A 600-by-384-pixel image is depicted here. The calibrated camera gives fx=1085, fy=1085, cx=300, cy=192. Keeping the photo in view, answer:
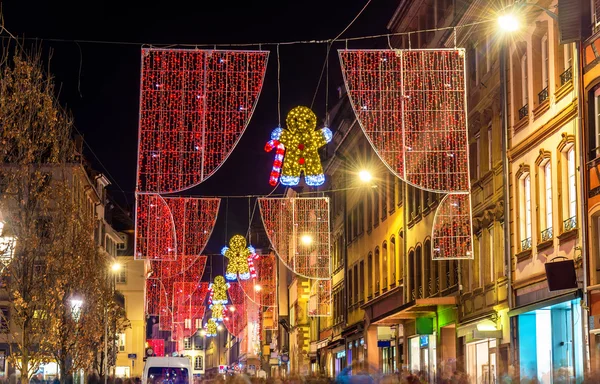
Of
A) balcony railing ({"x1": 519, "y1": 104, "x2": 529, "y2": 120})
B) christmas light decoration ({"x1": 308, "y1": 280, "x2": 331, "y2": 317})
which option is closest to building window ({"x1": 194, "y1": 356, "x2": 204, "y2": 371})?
christmas light decoration ({"x1": 308, "y1": 280, "x2": 331, "y2": 317})

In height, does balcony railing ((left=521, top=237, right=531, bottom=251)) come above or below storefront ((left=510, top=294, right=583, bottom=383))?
above

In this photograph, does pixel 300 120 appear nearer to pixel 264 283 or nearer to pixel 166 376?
pixel 166 376

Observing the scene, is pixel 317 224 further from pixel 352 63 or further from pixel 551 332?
pixel 352 63

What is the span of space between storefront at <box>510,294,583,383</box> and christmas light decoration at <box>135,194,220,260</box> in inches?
443

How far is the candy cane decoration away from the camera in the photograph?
97.9 ft

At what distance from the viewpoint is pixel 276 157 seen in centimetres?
3014

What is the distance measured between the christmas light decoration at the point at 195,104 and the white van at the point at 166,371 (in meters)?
14.9

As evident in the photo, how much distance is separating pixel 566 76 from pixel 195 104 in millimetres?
9001

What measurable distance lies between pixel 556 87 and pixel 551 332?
20.6ft

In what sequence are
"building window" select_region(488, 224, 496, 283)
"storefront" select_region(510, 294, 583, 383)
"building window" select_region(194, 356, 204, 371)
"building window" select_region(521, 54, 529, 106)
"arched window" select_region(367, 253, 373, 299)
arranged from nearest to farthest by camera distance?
"storefront" select_region(510, 294, 583, 383)
"building window" select_region(521, 54, 529, 106)
"building window" select_region(488, 224, 496, 283)
"arched window" select_region(367, 253, 373, 299)
"building window" select_region(194, 356, 204, 371)

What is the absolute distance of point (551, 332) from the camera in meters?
27.7

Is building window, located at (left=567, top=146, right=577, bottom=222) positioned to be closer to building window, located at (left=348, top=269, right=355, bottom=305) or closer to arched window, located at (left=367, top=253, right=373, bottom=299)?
arched window, located at (left=367, top=253, right=373, bottom=299)

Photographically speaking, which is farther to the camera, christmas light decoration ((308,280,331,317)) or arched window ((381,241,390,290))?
christmas light decoration ((308,280,331,317))

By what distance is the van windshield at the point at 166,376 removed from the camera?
3716cm
